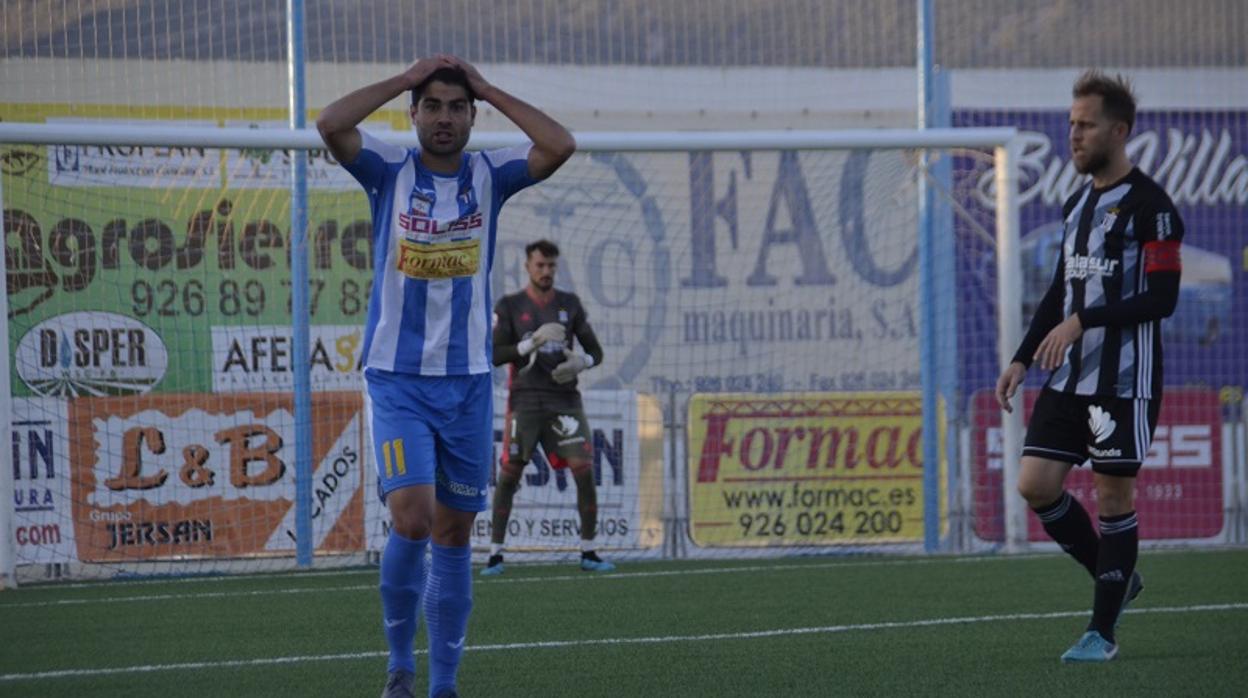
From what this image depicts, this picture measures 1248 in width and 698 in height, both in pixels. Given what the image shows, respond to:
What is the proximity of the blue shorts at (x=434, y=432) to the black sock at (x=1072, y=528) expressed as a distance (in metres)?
2.31

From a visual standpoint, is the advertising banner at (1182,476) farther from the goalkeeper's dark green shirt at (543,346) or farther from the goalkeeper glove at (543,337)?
the goalkeeper glove at (543,337)

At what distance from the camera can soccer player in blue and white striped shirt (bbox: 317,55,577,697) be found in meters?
5.27

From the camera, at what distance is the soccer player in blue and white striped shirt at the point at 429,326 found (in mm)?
5273

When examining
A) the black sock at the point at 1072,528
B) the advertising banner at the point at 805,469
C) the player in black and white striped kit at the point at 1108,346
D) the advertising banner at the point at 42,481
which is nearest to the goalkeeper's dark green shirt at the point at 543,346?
the advertising banner at the point at 805,469

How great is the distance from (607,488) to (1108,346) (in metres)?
6.73

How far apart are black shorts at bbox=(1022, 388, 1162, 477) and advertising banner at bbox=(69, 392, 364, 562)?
6531mm

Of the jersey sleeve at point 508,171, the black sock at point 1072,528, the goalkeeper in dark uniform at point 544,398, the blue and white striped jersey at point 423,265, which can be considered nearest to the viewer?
the blue and white striped jersey at point 423,265

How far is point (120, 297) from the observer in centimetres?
1141

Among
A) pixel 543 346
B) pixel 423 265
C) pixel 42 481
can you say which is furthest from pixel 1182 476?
pixel 423 265

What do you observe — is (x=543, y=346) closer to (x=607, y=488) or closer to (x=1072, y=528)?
(x=607, y=488)

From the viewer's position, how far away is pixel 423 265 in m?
5.32

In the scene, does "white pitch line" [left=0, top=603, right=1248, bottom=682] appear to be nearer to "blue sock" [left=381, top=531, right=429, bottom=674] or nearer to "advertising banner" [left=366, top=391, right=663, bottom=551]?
"blue sock" [left=381, top=531, right=429, bottom=674]

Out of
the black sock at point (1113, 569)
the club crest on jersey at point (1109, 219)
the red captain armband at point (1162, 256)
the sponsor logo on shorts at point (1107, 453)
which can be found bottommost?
the black sock at point (1113, 569)

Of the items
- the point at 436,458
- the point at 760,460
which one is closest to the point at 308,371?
the point at 760,460
